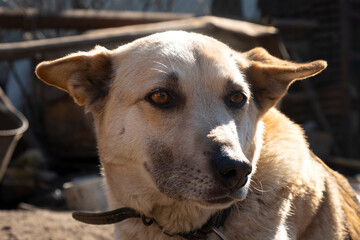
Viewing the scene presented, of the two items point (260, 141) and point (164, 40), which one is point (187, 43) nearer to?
point (164, 40)

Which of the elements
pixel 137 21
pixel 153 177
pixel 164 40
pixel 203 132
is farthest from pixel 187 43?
pixel 137 21

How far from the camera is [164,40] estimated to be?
2.78 metres

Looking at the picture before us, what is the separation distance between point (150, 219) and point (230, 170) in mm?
690

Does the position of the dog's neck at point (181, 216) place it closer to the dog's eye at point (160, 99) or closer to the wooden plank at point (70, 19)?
the dog's eye at point (160, 99)

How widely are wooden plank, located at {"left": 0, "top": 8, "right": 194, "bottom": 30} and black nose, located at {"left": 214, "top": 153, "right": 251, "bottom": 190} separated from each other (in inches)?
227

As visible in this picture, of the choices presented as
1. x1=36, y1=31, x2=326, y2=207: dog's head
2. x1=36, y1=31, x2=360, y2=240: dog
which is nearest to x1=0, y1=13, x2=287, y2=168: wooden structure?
x1=36, y1=31, x2=326, y2=207: dog's head

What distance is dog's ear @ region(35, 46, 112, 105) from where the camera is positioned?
2.72 meters

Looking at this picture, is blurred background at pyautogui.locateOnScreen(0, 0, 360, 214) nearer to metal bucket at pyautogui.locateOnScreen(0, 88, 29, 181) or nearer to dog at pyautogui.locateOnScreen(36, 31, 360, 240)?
metal bucket at pyautogui.locateOnScreen(0, 88, 29, 181)

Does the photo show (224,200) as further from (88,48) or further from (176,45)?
(88,48)

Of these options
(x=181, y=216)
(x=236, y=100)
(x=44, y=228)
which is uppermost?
(x=236, y=100)

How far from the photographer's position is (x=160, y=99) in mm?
2566

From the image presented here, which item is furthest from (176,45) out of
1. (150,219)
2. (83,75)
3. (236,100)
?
(150,219)

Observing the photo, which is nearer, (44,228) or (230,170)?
(230,170)

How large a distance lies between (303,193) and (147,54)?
1.21m
